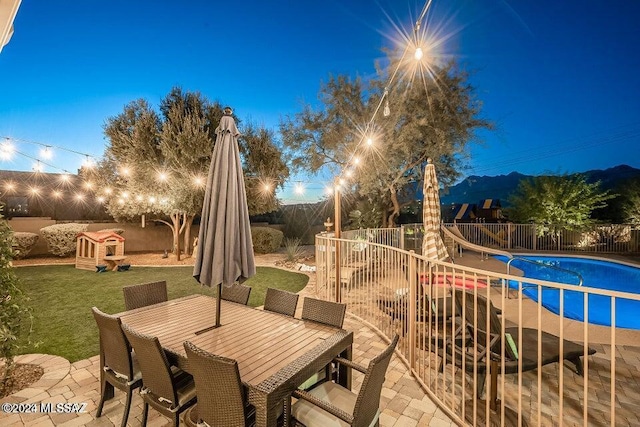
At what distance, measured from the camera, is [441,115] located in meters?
10.8

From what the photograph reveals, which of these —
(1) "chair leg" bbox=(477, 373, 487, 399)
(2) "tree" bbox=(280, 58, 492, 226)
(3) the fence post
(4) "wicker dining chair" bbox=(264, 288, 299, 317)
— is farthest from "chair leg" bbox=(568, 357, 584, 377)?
(2) "tree" bbox=(280, 58, 492, 226)

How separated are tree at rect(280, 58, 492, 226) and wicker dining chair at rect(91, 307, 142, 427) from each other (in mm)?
8359

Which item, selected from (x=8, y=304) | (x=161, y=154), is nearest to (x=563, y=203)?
(x=161, y=154)

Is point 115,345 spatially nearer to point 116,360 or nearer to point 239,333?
point 116,360

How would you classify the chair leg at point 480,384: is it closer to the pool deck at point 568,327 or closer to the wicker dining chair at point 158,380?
the pool deck at point 568,327

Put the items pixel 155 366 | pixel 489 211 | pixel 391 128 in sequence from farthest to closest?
pixel 489 211 → pixel 391 128 → pixel 155 366

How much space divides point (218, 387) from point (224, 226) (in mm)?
1390

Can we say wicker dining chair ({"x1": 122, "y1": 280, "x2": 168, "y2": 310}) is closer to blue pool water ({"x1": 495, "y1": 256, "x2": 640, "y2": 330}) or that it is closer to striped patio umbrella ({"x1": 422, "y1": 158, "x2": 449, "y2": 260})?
striped patio umbrella ({"x1": 422, "y1": 158, "x2": 449, "y2": 260})

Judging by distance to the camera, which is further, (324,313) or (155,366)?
(324,313)

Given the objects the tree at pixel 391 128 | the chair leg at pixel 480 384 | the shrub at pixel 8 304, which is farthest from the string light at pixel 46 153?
the chair leg at pixel 480 384

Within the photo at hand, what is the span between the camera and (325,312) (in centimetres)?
273

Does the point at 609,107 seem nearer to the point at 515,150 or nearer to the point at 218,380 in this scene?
the point at 515,150

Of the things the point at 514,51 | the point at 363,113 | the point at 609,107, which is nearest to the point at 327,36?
the point at 363,113

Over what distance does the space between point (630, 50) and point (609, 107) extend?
20.8 m
